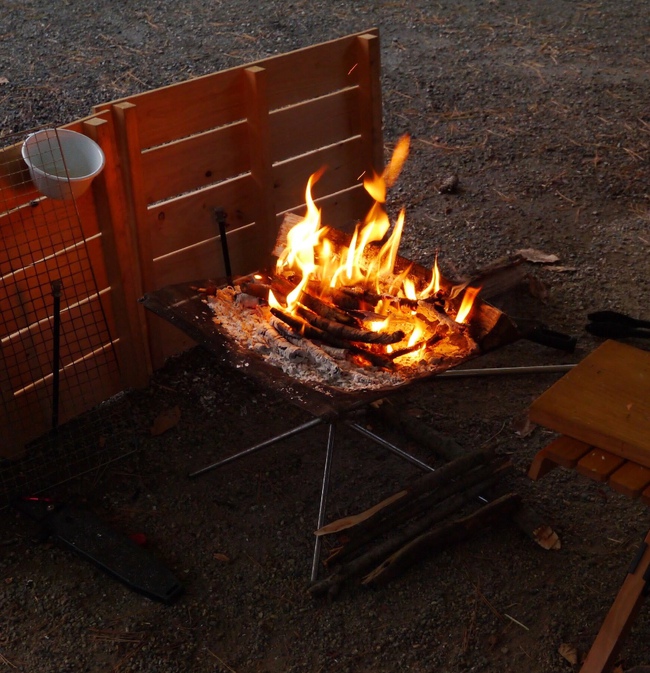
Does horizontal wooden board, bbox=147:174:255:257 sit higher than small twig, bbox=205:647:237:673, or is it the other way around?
horizontal wooden board, bbox=147:174:255:257

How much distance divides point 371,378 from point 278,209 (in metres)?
1.54

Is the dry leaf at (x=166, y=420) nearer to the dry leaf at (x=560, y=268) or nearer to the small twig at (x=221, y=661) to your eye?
the small twig at (x=221, y=661)

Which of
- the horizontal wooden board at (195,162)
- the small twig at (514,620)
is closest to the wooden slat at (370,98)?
the horizontal wooden board at (195,162)

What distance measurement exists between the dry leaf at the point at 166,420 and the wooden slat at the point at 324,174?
1.06m

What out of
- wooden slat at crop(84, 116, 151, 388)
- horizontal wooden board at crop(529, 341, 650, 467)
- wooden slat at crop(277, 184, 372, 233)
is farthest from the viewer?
wooden slat at crop(277, 184, 372, 233)

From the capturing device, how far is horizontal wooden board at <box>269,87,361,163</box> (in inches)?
→ 153

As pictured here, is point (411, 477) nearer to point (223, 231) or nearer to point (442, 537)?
point (442, 537)

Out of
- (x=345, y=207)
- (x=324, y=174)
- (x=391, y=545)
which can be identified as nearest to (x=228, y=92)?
(x=324, y=174)

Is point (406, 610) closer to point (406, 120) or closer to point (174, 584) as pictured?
point (174, 584)

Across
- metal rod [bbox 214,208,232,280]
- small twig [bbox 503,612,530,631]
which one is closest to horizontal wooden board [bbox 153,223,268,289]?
metal rod [bbox 214,208,232,280]

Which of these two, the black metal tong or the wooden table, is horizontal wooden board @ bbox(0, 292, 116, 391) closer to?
the wooden table

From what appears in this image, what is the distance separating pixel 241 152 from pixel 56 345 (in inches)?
46.8

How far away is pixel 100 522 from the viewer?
3137mm

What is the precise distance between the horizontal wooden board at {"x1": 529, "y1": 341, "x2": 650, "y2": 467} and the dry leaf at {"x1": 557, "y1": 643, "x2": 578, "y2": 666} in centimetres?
77
